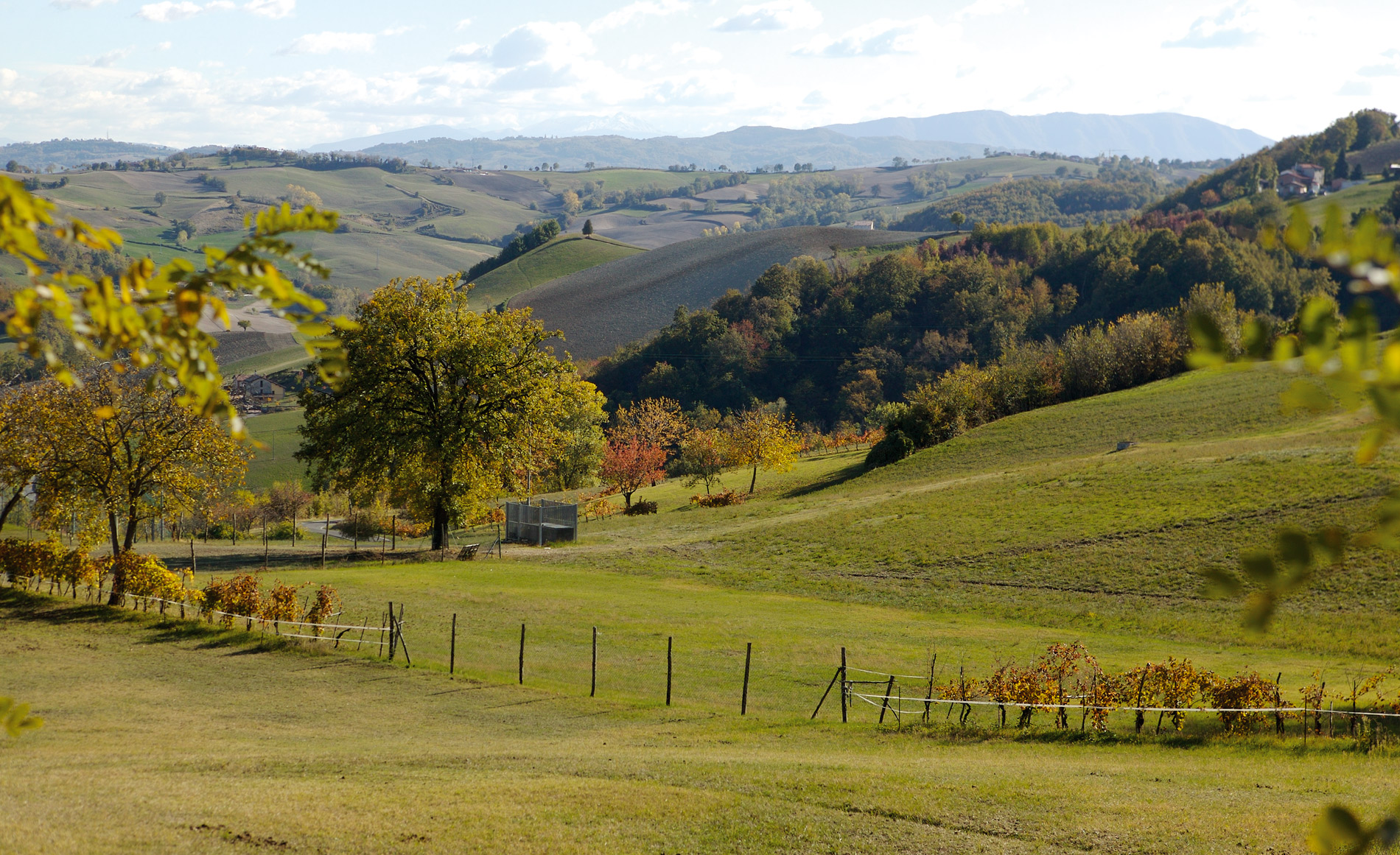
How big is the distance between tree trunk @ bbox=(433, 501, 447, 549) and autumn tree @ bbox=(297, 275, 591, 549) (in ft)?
1.66

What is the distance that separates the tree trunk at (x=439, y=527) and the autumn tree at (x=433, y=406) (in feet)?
1.66

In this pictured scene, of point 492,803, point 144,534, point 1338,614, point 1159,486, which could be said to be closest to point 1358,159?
point 1159,486

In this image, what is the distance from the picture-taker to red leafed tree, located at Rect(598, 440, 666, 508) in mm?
79312

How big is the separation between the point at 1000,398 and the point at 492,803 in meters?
74.3

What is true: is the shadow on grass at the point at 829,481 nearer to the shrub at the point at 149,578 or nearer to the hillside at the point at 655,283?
the shrub at the point at 149,578

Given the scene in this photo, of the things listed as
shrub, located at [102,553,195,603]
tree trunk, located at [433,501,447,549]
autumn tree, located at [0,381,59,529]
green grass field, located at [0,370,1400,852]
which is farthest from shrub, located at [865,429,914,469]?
autumn tree, located at [0,381,59,529]

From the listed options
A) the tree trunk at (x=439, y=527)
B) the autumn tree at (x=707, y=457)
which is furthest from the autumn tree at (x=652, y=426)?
the tree trunk at (x=439, y=527)

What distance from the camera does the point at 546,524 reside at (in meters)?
55.8

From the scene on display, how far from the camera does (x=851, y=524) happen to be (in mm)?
52625

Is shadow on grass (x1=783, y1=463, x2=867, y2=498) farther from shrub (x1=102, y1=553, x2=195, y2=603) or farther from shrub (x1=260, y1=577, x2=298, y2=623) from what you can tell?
shrub (x1=102, y1=553, x2=195, y2=603)

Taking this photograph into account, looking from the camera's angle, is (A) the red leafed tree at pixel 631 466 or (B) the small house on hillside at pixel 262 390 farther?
(B) the small house on hillside at pixel 262 390

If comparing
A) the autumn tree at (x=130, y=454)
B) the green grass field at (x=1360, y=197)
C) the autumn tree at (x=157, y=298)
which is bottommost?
the autumn tree at (x=130, y=454)

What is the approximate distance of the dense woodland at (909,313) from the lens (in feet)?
422

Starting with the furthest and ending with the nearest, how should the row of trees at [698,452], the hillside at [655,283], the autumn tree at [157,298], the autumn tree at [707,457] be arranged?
the hillside at [655,283] → the autumn tree at [707,457] → the row of trees at [698,452] → the autumn tree at [157,298]
